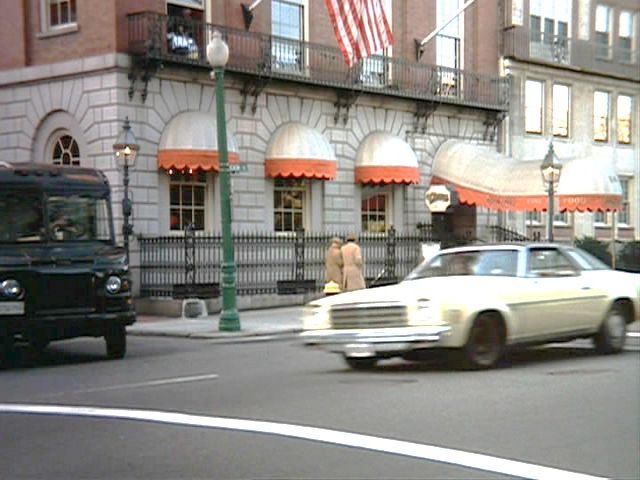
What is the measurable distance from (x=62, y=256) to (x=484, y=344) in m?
6.19

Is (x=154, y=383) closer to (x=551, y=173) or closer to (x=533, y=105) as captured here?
(x=551, y=173)

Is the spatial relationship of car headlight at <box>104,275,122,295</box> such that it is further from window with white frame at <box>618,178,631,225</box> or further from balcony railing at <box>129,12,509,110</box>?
window with white frame at <box>618,178,631,225</box>

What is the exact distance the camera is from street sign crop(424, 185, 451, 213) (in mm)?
29781

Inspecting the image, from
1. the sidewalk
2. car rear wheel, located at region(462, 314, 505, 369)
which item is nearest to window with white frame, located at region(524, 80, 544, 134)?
the sidewalk

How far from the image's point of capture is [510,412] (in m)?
8.58

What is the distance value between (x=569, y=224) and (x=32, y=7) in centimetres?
2043

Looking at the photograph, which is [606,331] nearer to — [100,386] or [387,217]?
[100,386]

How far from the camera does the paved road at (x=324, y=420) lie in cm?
686

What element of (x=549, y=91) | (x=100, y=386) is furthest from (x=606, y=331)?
(x=549, y=91)

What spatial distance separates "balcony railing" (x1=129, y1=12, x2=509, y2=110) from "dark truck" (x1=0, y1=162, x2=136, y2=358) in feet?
29.2

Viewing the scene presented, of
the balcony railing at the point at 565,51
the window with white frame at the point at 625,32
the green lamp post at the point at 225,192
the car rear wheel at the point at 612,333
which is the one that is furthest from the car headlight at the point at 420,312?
the balcony railing at the point at 565,51

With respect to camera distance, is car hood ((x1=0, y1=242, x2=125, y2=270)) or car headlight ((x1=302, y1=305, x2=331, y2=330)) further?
car hood ((x1=0, y1=242, x2=125, y2=270))

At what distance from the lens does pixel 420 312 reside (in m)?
10.9

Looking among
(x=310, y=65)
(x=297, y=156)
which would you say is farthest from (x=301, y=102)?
(x=297, y=156)
